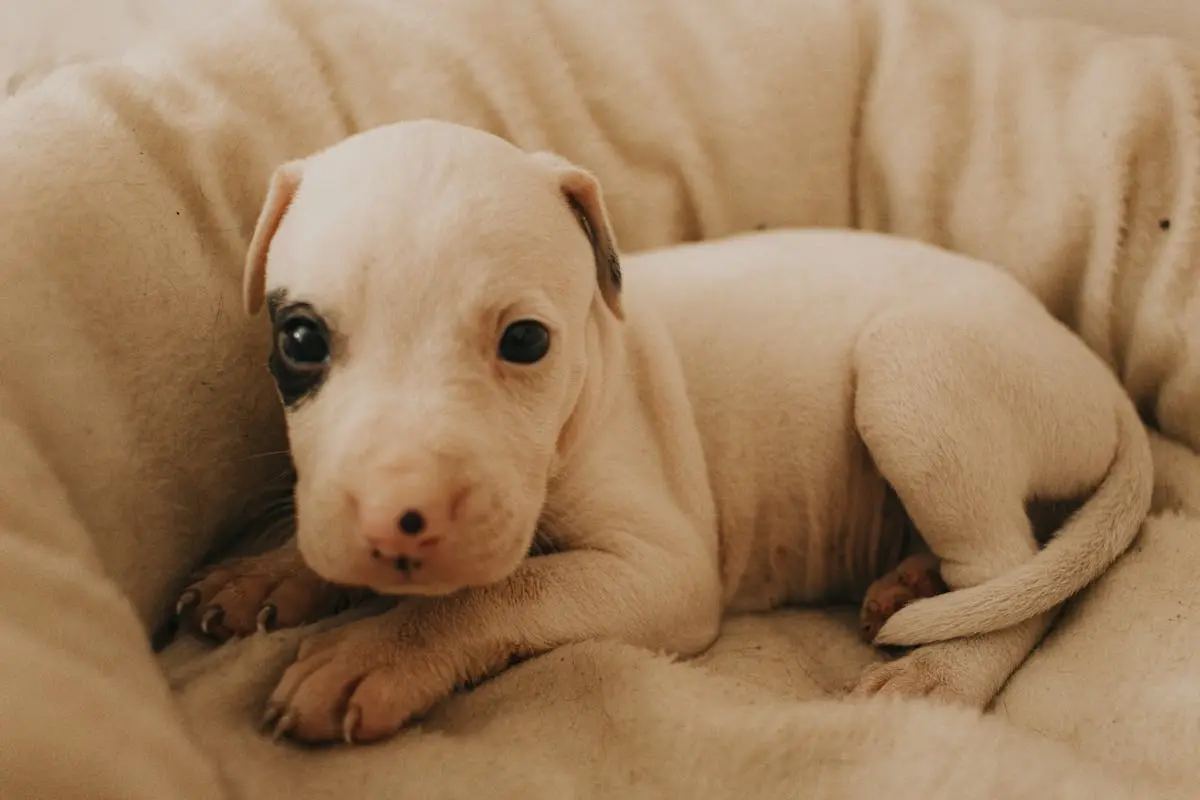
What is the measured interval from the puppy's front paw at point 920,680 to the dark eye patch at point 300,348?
3.32 ft

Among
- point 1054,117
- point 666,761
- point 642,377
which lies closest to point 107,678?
point 666,761

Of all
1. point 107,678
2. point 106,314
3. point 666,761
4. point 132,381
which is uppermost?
point 106,314

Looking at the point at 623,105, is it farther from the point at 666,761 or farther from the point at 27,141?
the point at 666,761

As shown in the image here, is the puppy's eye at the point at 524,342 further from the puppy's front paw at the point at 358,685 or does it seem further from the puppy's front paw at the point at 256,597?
the puppy's front paw at the point at 256,597

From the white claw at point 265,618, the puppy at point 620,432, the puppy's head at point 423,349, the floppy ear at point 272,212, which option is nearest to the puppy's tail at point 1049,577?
the puppy at point 620,432

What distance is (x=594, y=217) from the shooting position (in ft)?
5.43

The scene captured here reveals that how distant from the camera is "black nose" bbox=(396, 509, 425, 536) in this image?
49.3 inches

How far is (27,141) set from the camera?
1623mm

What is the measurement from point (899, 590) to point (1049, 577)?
1.00 ft

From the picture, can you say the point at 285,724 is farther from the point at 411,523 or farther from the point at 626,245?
the point at 626,245

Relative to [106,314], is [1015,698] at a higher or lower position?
lower

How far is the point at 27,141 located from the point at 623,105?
4.31 ft

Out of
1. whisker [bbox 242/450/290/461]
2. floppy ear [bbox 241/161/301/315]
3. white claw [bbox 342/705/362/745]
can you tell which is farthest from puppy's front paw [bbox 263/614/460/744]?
floppy ear [bbox 241/161/301/315]

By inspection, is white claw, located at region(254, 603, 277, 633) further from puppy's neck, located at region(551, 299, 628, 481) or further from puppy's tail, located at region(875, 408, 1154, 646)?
puppy's tail, located at region(875, 408, 1154, 646)
